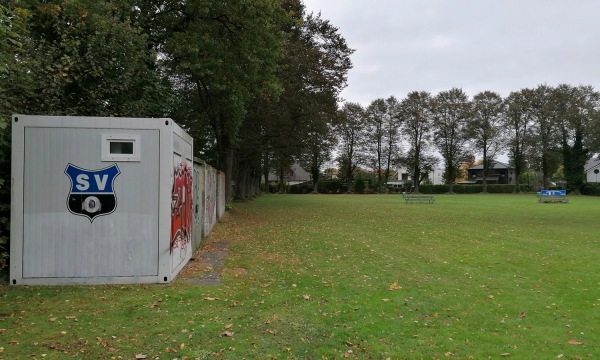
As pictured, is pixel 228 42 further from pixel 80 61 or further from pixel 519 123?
pixel 519 123

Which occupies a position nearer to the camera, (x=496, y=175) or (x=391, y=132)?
(x=391, y=132)

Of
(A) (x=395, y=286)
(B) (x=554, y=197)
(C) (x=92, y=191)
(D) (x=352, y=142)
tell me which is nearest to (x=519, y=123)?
(D) (x=352, y=142)

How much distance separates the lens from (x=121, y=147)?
768cm

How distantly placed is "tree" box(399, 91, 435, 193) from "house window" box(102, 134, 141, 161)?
2879 inches

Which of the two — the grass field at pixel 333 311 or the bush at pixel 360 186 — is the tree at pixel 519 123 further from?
the grass field at pixel 333 311

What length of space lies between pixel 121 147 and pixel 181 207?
1823 mm

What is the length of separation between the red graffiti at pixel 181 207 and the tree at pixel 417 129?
2800 inches

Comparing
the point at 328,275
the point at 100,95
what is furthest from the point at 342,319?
the point at 100,95

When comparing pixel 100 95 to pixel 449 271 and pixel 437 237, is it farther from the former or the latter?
pixel 437 237

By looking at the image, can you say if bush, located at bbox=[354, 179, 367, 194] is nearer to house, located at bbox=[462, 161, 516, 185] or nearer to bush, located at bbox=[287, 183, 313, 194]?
bush, located at bbox=[287, 183, 313, 194]

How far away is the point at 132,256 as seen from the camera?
25.3 feet

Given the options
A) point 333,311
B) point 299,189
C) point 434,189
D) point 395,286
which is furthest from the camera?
point 299,189

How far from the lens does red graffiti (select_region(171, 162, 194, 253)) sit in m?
8.27

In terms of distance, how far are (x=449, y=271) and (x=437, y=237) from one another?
19.2 feet
